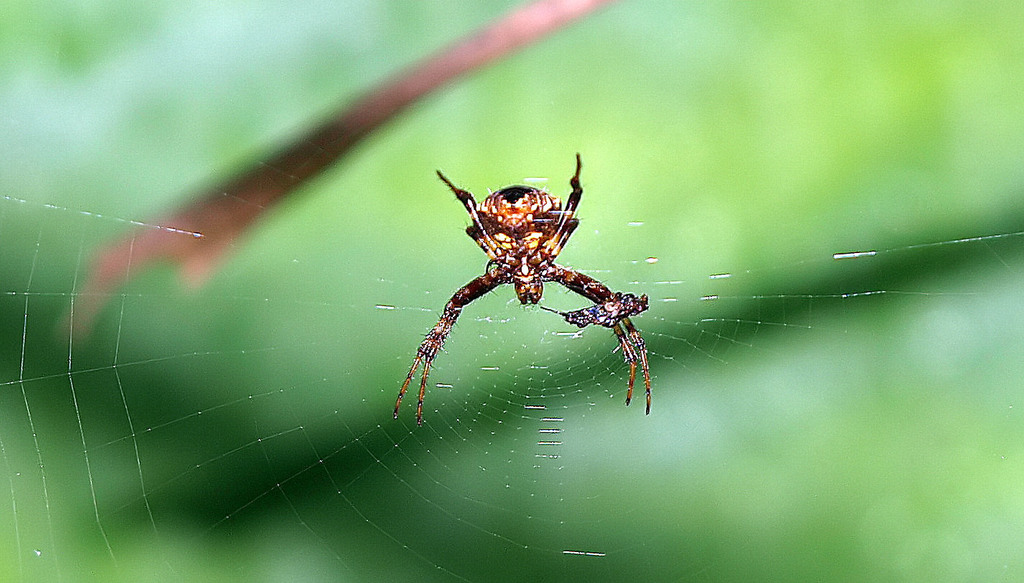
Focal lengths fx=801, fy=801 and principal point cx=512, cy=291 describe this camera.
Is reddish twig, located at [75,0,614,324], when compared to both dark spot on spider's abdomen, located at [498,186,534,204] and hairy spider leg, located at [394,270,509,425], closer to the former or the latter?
dark spot on spider's abdomen, located at [498,186,534,204]

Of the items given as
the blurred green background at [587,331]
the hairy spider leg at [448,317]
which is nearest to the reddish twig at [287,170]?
the blurred green background at [587,331]

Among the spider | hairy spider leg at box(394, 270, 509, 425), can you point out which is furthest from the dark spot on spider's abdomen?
hairy spider leg at box(394, 270, 509, 425)

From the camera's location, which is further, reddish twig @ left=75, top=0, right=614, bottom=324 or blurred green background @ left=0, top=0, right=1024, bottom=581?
blurred green background @ left=0, top=0, right=1024, bottom=581

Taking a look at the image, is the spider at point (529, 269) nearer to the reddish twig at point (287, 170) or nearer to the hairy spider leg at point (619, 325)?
the hairy spider leg at point (619, 325)

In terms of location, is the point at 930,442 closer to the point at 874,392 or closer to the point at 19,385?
the point at 874,392

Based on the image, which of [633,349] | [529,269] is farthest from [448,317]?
[633,349]

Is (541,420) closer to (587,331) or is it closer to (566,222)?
(587,331)
